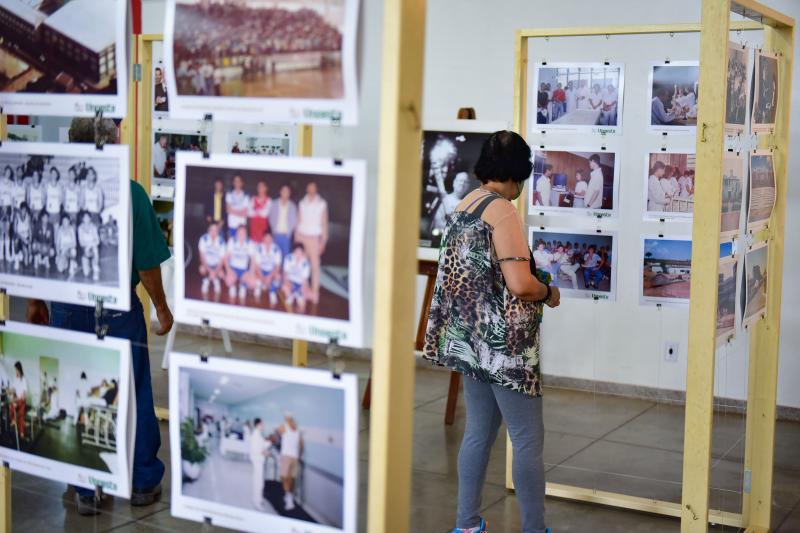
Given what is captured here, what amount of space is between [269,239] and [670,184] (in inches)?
121

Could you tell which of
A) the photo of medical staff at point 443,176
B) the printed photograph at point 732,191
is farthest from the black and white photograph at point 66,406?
the photo of medical staff at point 443,176

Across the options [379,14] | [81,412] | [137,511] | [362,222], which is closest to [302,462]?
[362,222]

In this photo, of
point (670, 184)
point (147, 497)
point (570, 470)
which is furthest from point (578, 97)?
point (147, 497)

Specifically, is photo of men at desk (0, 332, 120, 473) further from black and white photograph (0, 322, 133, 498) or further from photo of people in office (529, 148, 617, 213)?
photo of people in office (529, 148, 617, 213)

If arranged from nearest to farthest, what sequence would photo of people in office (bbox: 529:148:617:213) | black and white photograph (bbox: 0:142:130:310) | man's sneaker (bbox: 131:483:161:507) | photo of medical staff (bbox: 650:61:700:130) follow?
black and white photograph (bbox: 0:142:130:310), man's sneaker (bbox: 131:483:161:507), photo of medical staff (bbox: 650:61:700:130), photo of people in office (bbox: 529:148:617:213)

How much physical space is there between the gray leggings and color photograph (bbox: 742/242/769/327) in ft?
3.06

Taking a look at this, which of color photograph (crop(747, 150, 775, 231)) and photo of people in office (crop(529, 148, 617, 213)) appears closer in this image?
color photograph (crop(747, 150, 775, 231))

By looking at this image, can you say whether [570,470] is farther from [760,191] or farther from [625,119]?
[760,191]

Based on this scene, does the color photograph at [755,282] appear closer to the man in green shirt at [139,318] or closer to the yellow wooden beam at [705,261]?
the yellow wooden beam at [705,261]

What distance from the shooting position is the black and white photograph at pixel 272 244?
2240mm

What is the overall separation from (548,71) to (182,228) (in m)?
3.04

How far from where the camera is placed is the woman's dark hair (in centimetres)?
394

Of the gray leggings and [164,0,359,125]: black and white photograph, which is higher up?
[164,0,359,125]: black and white photograph

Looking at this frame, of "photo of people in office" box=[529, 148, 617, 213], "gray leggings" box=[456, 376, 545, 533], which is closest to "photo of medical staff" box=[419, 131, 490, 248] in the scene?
"photo of people in office" box=[529, 148, 617, 213]
